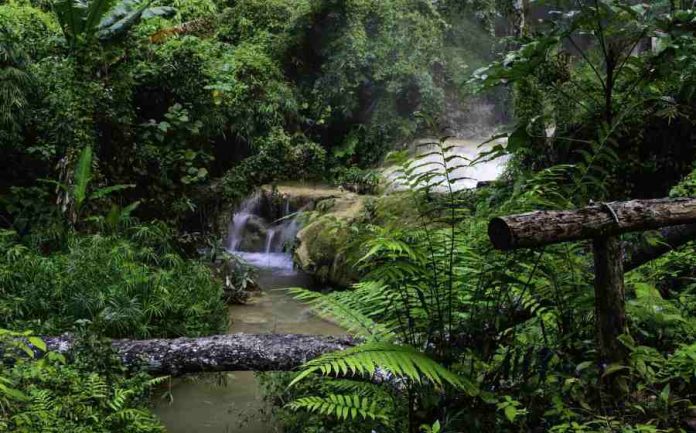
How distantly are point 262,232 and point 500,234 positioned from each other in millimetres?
8804

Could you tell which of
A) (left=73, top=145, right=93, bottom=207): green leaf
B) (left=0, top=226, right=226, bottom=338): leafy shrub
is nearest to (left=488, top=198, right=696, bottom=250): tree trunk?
(left=0, top=226, right=226, bottom=338): leafy shrub

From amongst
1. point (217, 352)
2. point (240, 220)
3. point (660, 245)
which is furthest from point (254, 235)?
point (660, 245)

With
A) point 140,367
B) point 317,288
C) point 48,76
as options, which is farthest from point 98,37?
point 140,367

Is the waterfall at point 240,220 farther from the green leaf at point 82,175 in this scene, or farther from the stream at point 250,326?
the green leaf at point 82,175

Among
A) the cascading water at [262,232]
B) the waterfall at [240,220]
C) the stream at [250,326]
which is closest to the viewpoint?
the stream at [250,326]

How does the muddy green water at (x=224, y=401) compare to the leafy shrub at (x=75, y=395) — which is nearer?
the leafy shrub at (x=75, y=395)

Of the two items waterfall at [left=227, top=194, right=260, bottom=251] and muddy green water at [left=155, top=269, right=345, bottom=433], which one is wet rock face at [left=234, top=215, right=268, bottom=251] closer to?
waterfall at [left=227, top=194, right=260, bottom=251]

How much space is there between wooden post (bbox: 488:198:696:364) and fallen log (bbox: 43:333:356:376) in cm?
191

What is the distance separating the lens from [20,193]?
24.6ft

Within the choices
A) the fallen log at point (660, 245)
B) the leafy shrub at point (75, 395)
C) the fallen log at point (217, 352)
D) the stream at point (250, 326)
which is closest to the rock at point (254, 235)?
the stream at point (250, 326)

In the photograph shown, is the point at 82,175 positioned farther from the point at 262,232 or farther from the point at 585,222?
the point at 585,222

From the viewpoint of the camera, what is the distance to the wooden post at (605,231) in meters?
2.02

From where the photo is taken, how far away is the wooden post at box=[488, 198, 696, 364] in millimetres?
2021

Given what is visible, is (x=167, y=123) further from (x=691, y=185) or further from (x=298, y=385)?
(x=691, y=185)
